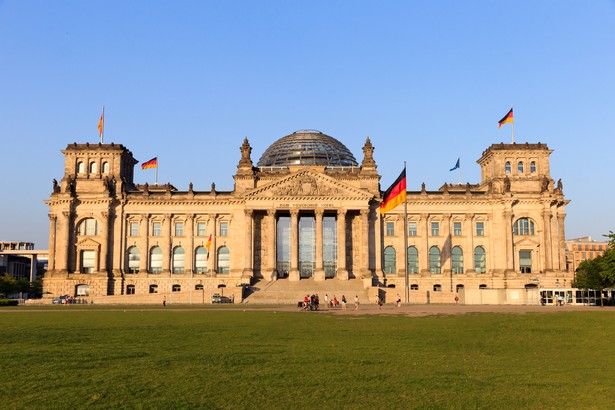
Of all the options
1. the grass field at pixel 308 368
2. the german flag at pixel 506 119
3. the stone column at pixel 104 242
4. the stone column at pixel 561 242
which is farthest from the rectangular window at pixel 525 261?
the grass field at pixel 308 368

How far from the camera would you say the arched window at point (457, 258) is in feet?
352

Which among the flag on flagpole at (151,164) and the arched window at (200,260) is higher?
the flag on flagpole at (151,164)

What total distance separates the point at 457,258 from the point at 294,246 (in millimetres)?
28234

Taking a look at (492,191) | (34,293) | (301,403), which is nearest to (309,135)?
(492,191)

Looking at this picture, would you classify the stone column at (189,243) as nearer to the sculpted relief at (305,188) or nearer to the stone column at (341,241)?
the sculpted relief at (305,188)

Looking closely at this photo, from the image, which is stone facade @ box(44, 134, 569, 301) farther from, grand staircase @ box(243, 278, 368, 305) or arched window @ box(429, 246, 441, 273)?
grand staircase @ box(243, 278, 368, 305)

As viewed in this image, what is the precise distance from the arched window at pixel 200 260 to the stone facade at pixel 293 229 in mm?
176

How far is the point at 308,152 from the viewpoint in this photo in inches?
4569

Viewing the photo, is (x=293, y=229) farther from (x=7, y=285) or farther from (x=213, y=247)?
(x=7, y=285)

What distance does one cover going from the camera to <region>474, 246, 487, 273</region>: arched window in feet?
352

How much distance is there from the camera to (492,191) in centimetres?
10812

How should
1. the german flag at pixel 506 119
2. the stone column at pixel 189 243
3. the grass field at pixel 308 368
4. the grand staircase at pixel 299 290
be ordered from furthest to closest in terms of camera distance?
the stone column at pixel 189 243
the german flag at pixel 506 119
the grand staircase at pixel 299 290
the grass field at pixel 308 368

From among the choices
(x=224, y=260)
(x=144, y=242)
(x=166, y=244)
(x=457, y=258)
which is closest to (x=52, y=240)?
(x=144, y=242)

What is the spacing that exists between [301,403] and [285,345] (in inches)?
460
